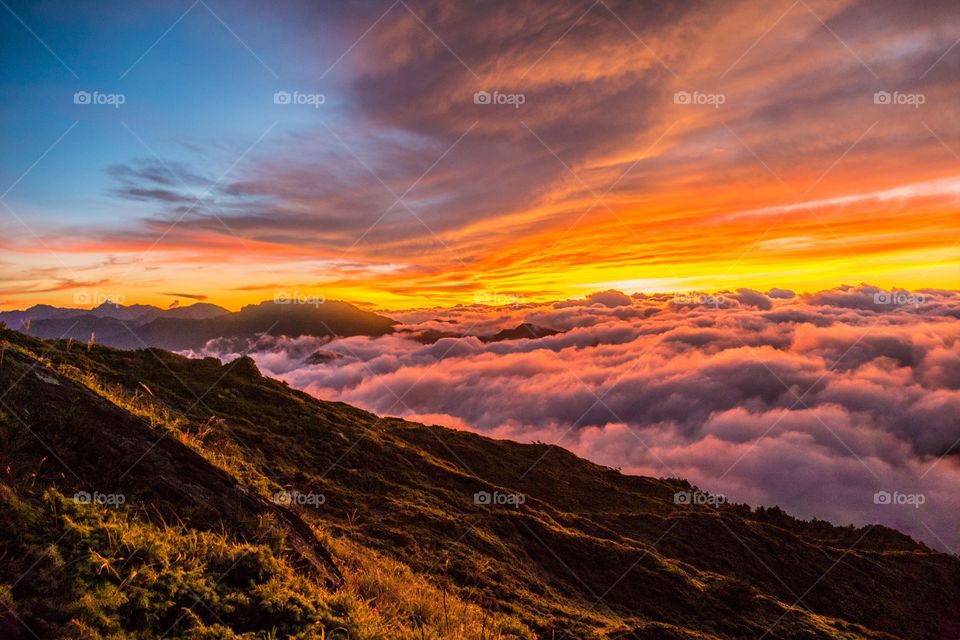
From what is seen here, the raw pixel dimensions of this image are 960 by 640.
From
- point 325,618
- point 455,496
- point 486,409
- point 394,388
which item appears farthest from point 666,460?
point 325,618

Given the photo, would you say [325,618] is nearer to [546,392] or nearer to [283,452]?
[283,452]

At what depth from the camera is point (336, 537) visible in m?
9.96

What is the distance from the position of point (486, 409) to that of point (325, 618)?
599ft

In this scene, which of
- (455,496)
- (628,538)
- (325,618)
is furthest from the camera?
(628,538)

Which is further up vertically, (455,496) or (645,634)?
(455,496)

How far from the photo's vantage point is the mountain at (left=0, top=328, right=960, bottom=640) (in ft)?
15.1

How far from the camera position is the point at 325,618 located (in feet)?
16.6

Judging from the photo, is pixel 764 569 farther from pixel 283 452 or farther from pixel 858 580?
pixel 283 452

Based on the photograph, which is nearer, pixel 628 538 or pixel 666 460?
pixel 628 538

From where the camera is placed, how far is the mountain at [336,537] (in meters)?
4.61

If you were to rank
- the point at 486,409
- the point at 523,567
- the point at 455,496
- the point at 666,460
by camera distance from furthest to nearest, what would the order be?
the point at 486,409 < the point at 666,460 < the point at 455,496 < the point at 523,567

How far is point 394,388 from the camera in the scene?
17188 centimetres

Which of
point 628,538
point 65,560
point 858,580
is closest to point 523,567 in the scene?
point 628,538

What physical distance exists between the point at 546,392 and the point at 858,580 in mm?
Answer: 177057
